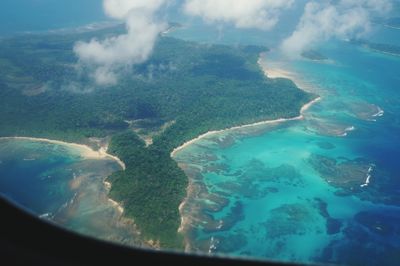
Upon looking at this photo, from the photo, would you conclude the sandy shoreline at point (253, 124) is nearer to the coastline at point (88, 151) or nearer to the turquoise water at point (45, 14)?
the coastline at point (88, 151)

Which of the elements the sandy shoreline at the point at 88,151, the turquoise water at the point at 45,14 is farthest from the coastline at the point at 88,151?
the turquoise water at the point at 45,14

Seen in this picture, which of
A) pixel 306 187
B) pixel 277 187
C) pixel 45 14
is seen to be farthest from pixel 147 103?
pixel 45 14

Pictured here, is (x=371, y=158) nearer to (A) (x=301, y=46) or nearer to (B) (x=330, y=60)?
(B) (x=330, y=60)

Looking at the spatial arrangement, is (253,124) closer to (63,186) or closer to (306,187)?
(306,187)

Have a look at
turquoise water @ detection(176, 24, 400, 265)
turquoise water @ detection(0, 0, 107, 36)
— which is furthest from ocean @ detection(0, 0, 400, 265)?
turquoise water @ detection(0, 0, 107, 36)

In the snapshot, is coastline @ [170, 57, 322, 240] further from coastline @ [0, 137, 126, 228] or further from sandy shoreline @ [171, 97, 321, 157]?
coastline @ [0, 137, 126, 228]
